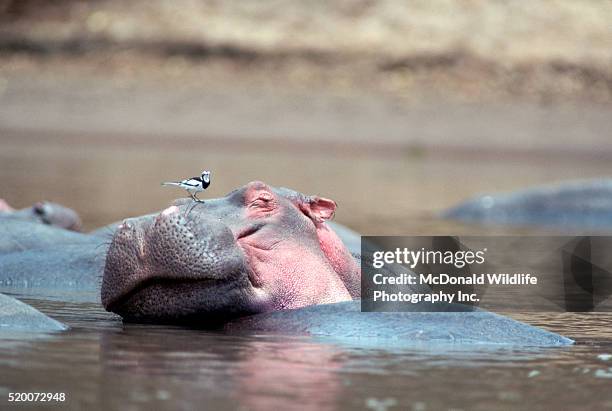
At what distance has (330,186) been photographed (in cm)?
1795

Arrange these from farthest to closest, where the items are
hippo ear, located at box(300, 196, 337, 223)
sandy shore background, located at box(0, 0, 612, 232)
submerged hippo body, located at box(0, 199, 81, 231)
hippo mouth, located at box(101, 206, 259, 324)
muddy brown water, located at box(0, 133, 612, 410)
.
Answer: sandy shore background, located at box(0, 0, 612, 232) < submerged hippo body, located at box(0, 199, 81, 231) < hippo ear, located at box(300, 196, 337, 223) < hippo mouth, located at box(101, 206, 259, 324) < muddy brown water, located at box(0, 133, 612, 410)

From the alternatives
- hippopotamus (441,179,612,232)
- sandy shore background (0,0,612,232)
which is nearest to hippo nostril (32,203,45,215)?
hippopotamus (441,179,612,232)

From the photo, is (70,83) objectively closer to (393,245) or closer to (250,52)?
(250,52)

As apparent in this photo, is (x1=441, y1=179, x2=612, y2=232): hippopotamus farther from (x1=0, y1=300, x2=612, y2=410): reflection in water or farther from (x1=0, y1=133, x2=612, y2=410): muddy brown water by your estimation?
(x1=0, y1=300, x2=612, y2=410): reflection in water

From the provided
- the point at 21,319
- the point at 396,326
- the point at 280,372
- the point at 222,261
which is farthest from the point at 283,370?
the point at 21,319

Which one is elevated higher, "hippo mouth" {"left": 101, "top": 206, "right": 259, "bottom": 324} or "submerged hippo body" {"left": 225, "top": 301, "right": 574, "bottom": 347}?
"hippo mouth" {"left": 101, "top": 206, "right": 259, "bottom": 324}

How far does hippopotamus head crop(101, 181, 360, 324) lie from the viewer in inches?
219

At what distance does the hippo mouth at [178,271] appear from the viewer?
18.2 ft

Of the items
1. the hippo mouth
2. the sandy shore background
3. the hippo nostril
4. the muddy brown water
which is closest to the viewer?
the muddy brown water

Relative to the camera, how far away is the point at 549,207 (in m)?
14.6

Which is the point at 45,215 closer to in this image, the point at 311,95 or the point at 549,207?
the point at 549,207

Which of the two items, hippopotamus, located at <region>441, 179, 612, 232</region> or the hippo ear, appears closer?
the hippo ear

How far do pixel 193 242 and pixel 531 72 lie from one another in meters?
25.8

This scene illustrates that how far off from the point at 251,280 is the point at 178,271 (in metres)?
0.30
